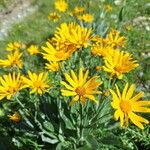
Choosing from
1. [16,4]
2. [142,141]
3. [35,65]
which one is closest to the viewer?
[142,141]

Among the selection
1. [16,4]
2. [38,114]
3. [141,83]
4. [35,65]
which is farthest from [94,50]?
[16,4]

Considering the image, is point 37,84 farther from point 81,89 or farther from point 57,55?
point 81,89

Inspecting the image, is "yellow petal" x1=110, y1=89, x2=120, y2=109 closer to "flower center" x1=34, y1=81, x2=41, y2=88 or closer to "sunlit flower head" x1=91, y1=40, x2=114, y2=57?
"sunlit flower head" x1=91, y1=40, x2=114, y2=57

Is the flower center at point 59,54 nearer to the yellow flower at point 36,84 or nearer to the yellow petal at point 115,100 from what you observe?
the yellow flower at point 36,84

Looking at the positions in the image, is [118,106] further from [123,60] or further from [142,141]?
[142,141]

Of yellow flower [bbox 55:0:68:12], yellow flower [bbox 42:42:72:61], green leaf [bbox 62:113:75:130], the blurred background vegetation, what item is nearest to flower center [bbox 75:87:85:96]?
yellow flower [bbox 42:42:72:61]

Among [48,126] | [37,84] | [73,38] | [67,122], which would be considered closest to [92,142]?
[67,122]

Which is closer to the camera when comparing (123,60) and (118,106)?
(118,106)

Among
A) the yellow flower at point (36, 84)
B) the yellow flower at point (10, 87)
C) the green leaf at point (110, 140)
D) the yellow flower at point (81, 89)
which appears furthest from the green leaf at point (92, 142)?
the yellow flower at point (10, 87)

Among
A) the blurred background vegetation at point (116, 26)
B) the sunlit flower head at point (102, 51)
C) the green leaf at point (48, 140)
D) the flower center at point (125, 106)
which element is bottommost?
the green leaf at point (48, 140)
